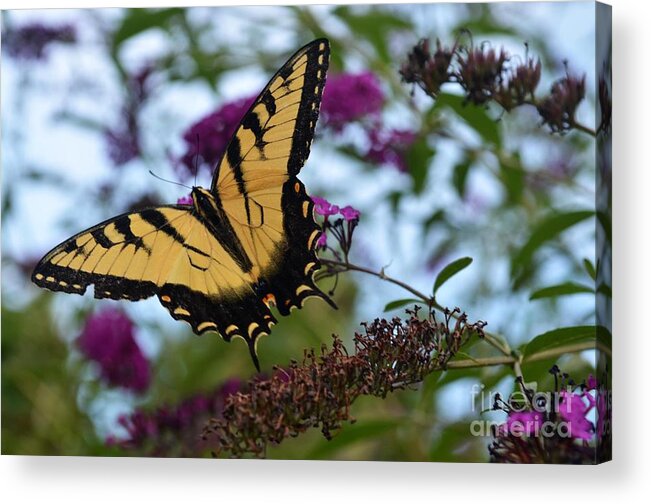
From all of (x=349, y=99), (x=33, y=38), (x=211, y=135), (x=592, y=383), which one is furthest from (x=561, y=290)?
(x=33, y=38)

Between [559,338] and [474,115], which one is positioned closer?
[559,338]

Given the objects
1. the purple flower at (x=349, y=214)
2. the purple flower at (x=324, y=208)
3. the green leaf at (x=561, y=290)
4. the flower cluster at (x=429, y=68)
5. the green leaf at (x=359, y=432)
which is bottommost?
the green leaf at (x=359, y=432)

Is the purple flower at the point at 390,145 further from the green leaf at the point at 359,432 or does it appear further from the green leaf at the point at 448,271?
the green leaf at the point at 359,432

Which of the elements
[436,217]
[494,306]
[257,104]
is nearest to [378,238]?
[436,217]

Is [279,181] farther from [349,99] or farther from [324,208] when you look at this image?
[349,99]

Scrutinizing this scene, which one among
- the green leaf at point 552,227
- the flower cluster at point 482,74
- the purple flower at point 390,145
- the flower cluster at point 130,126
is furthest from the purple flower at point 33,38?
the green leaf at point 552,227

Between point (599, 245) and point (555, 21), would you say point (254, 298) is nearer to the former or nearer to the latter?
point (599, 245)
